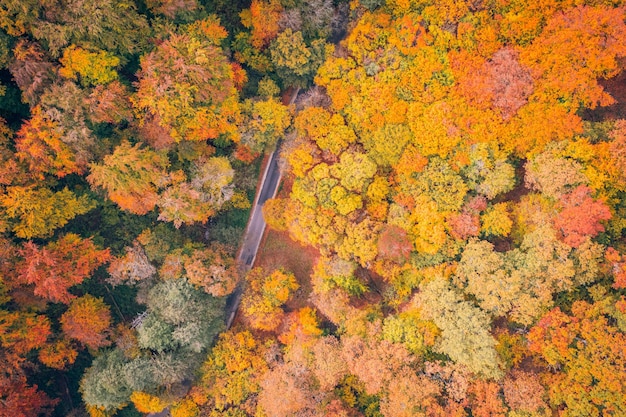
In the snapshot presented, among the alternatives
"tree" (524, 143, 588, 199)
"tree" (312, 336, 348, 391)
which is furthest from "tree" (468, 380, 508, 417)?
"tree" (524, 143, 588, 199)

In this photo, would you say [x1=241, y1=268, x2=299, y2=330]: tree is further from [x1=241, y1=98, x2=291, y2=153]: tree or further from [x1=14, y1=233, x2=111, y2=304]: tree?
[x1=14, y1=233, x2=111, y2=304]: tree

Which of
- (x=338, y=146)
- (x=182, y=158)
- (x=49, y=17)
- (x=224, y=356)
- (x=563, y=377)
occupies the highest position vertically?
(x=49, y=17)

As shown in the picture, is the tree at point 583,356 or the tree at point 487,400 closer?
the tree at point 583,356

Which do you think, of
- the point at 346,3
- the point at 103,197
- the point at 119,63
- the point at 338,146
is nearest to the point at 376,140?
the point at 338,146

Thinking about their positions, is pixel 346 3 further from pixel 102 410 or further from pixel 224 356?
pixel 102 410

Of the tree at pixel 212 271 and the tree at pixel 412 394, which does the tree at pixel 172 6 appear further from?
the tree at pixel 412 394

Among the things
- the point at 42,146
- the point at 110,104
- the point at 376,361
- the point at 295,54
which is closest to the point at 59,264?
the point at 42,146

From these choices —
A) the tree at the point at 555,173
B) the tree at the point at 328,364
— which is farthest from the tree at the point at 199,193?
the tree at the point at 555,173
